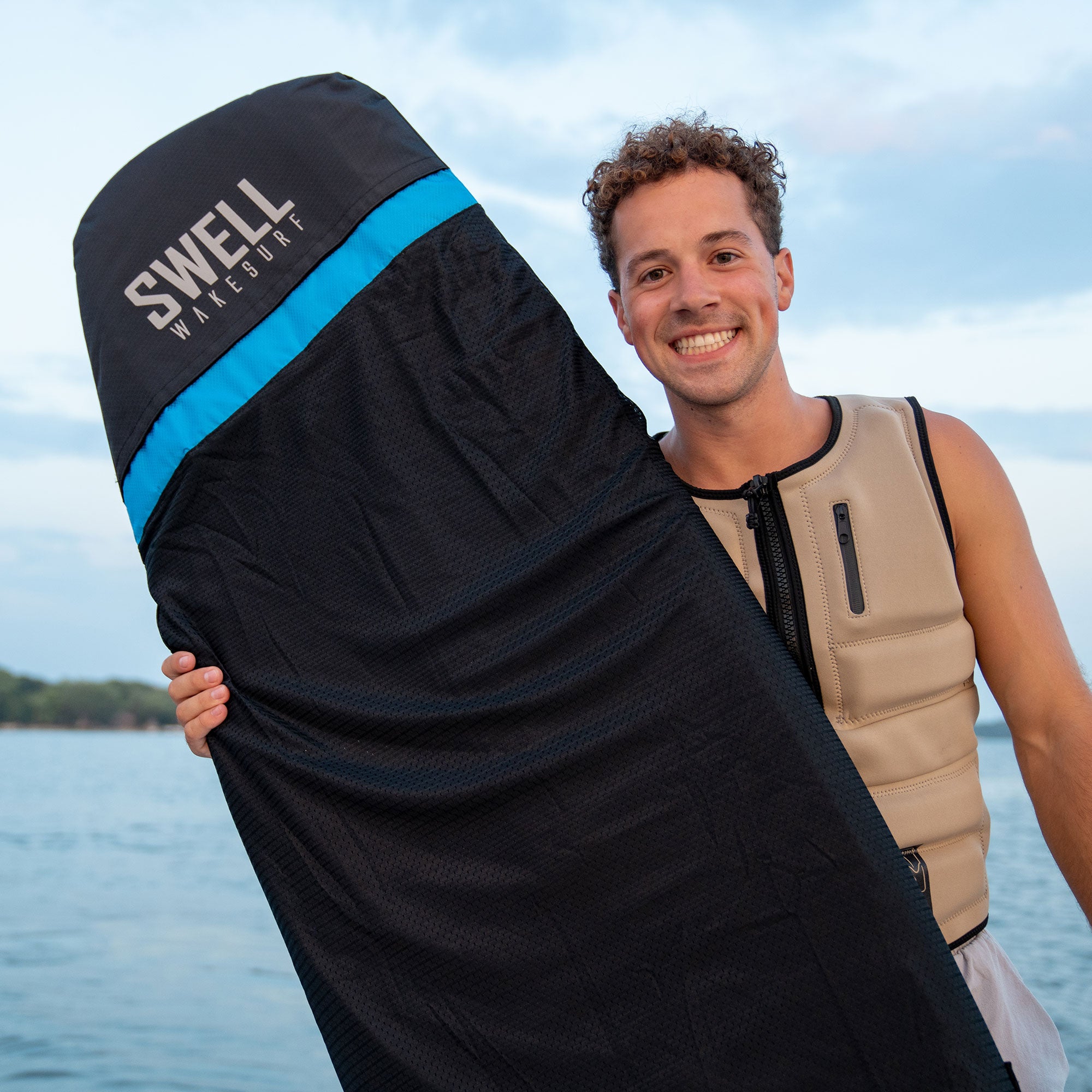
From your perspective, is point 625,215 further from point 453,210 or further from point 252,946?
point 252,946

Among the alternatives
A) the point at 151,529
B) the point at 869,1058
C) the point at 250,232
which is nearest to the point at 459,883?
the point at 869,1058

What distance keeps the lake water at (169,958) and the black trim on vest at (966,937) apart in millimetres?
4795

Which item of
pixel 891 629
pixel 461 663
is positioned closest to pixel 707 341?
pixel 891 629

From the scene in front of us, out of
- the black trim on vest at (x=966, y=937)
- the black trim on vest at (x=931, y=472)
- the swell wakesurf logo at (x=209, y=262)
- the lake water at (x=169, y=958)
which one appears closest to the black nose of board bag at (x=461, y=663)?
the swell wakesurf logo at (x=209, y=262)

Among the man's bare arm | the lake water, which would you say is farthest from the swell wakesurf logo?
the lake water

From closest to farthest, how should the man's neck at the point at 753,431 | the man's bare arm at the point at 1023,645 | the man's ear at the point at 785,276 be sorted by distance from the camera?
the man's bare arm at the point at 1023,645, the man's neck at the point at 753,431, the man's ear at the point at 785,276

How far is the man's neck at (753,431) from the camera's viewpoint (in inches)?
70.2

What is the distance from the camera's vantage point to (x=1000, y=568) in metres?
1.68

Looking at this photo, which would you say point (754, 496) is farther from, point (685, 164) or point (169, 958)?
point (169, 958)

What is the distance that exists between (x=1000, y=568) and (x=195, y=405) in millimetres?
1341

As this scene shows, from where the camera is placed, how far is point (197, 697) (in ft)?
5.53

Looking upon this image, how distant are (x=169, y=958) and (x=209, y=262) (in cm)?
726

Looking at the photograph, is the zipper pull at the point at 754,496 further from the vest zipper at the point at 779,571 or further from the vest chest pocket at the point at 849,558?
the vest chest pocket at the point at 849,558

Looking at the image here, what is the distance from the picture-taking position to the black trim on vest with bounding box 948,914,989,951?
1.66 meters
